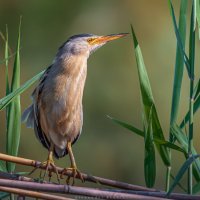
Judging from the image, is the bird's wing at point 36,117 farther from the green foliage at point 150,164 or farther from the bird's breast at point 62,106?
the green foliage at point 150,164

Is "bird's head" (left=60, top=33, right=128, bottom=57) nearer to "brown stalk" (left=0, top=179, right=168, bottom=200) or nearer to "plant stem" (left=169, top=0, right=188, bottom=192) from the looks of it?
→ "plant stem" (left=169, top=0, right=188, bottom=192)

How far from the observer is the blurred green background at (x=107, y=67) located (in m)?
8.68

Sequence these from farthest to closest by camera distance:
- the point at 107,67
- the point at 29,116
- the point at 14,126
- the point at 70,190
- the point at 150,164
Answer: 1. the point at 107,67
2. the point at 29,116
3. the point at 14,126
4. the point at 150,164
5. the point at 70,190

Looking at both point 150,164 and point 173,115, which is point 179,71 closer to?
point 173,115

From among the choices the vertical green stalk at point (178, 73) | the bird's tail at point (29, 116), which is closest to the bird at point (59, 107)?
the bird's tail at point (29, 116)

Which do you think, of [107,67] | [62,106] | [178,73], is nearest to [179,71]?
[178,73]

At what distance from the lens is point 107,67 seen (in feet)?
30.0

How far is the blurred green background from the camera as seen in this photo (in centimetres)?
868

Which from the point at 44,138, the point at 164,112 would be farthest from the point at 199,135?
the point at 44,138

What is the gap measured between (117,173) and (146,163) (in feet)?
18.2

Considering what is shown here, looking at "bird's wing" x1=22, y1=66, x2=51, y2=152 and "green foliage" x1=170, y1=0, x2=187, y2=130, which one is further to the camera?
"bird's wing" x1=22, y1=66, x2=51, y2=152

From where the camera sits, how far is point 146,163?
10.7 feet

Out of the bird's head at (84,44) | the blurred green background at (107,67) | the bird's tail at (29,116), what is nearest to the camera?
the bird's tail at (29,116)

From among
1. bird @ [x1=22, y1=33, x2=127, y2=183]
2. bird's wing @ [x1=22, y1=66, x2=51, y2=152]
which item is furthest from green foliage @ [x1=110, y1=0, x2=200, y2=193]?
bird's wing @ [x1=22, y1=66, x2=51, y2=152]
